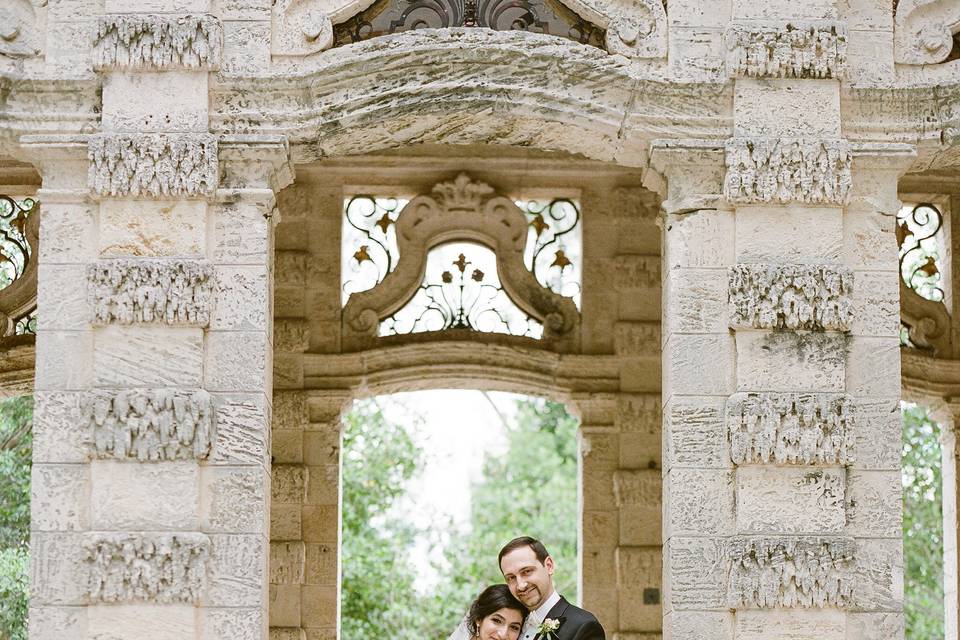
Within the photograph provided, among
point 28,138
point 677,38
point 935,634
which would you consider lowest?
point 935,634

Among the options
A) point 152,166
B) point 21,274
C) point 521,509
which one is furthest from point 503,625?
point 521,509

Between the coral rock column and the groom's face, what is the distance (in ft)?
4.45

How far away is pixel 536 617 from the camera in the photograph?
8.62 meters

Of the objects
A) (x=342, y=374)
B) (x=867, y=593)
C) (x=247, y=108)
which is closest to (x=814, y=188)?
(x=867, y=593)

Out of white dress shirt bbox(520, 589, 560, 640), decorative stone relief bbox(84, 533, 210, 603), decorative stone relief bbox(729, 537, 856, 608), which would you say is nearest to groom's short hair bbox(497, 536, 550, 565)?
white dress shirt bbox(520, 589, 560, 640)

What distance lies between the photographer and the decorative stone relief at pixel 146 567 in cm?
897

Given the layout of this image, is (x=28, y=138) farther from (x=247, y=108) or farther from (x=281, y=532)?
(x=281, y=532)

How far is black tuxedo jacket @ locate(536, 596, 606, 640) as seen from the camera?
8461mm

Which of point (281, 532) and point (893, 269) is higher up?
point (893, 269)

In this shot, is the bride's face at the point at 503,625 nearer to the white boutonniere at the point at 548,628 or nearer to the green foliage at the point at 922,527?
the white boutonniere at the point at 548,628

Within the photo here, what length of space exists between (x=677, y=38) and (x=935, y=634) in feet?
46.4

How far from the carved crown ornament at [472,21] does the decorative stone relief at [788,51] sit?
42cm

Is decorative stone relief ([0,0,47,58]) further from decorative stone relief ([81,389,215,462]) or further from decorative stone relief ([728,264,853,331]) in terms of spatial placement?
decorative stone relief ([728,264,853,331])

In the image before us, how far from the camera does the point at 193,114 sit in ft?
31.1
